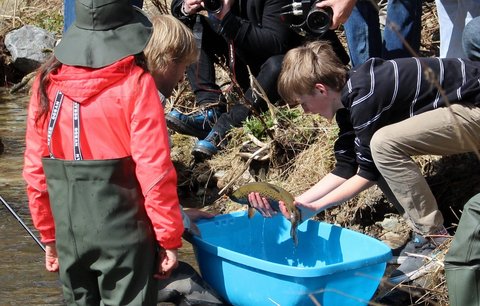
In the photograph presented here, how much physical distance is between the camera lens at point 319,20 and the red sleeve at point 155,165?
1.82 meters

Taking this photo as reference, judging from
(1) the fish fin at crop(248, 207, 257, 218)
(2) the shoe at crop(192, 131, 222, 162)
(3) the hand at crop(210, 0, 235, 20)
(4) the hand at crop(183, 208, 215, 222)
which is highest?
(3) the hand at crop(210, 0, 235, 20)

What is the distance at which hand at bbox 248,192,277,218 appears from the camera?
3742 millimetres

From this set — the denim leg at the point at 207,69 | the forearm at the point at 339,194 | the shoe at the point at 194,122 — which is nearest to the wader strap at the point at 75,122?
the forearm at the point at 339,194

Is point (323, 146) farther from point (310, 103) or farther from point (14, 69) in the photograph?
point (14, 69)

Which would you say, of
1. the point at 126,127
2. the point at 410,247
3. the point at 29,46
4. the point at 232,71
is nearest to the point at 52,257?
the point at 126,127

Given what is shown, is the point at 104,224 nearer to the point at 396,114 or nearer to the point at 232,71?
the point at 396,114

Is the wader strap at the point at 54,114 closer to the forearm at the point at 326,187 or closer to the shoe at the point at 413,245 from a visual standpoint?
the forearm at the point at 326,187

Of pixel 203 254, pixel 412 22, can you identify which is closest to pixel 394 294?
pixel 203 254

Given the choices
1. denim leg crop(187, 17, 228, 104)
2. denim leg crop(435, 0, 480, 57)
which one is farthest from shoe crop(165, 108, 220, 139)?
denim leg crop(435, 0, 480, 57)

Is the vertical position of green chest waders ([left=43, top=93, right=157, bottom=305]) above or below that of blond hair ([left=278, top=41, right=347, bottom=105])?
below

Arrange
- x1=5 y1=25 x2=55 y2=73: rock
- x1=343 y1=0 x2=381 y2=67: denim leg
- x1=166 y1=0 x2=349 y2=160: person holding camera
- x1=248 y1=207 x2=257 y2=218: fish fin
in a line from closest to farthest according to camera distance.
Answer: x1=248 y1=207 x2=257 y2=218: fish fin, x1=343 y1=0 x2=381 y2=67: denim leg, x1=166 y1=0 x2=349 y2=160: person holding camera, x1=5 y1=25 x2=55 y2=73: rock

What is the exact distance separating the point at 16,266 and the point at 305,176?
154 centimetres

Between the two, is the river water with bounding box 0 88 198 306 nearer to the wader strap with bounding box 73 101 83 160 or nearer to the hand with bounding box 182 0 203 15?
the wader strap with bounding box 73 101 83 160

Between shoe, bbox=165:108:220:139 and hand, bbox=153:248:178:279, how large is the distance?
8.25 feet
